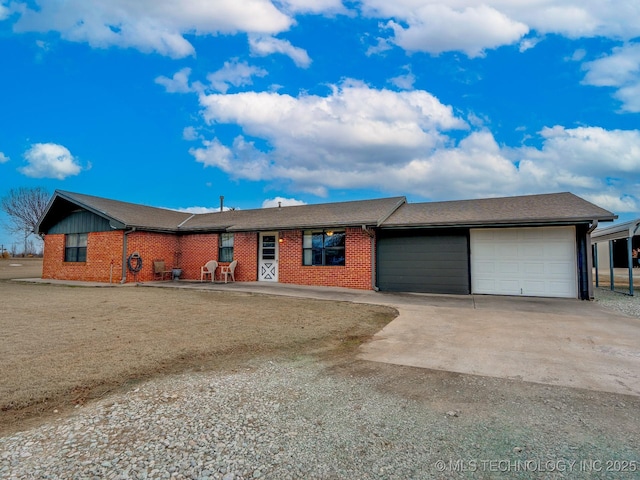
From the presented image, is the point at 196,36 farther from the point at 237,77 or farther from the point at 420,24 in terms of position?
the point at 420,24

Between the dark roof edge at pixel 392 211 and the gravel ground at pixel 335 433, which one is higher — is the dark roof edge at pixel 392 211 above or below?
above

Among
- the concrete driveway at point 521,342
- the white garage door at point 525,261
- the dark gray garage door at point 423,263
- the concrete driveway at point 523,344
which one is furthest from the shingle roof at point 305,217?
the concrete driveway at point 523,344

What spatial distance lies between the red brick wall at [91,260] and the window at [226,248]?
4.14m

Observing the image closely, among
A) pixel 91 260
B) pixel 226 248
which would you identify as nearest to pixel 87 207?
pixel 91 260

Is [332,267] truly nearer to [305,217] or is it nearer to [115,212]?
[305,217]

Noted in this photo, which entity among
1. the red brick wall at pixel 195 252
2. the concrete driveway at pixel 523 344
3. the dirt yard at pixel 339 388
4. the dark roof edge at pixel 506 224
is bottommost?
the concrete driveway at pixel 523 344

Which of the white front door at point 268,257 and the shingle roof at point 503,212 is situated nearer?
the shingle roof at point 503,212

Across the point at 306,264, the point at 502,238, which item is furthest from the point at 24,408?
the point at 502,238

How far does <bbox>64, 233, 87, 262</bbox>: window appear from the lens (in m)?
15.8

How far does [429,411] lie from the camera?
2.92 m

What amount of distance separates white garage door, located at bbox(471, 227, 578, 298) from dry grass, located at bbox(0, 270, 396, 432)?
4820 mm

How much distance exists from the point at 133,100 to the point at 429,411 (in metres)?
20.6

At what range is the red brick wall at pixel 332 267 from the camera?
40.1 feet

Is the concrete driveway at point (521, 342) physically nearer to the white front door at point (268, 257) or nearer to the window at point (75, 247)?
the white front door at point (268, 257)
